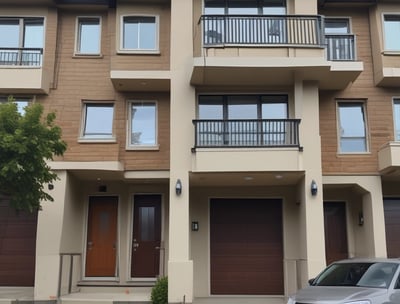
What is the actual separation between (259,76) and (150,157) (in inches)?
151

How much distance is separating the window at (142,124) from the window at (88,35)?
6.92 feet

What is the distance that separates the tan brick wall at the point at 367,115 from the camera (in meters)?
14.2

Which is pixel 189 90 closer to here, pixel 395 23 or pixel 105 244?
pixel 105 244

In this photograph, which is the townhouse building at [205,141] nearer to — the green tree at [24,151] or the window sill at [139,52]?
the window sill at [139,52]

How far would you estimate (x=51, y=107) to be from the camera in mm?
14352

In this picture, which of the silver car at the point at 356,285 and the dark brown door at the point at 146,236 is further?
the dark brown door at the point at 146,236

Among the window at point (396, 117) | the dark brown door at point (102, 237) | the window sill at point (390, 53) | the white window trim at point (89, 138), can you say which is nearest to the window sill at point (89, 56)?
the white window trim at point (89, 138)

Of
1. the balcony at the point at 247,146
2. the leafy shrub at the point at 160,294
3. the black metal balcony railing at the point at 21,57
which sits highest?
the black metal balcony railing at the point at 21,57

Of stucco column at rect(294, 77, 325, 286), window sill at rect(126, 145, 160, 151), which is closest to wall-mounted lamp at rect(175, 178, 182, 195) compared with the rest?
window sill at rect(126, 145, 160, 151)

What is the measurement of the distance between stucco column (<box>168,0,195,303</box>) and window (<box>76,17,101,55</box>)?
2614mm

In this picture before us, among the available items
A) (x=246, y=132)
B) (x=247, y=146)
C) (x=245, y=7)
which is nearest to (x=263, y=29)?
(x=245, y=7)

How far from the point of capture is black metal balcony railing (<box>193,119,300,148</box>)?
13.1m

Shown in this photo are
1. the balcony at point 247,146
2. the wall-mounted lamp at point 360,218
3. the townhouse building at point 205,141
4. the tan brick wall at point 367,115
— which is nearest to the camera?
the balcony at point 247,146

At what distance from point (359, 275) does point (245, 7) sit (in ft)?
28.7
